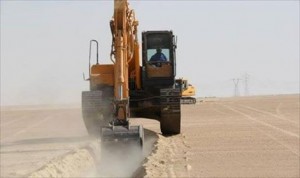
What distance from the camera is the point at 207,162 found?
47.0 ft

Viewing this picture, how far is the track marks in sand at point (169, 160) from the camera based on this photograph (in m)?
12.3

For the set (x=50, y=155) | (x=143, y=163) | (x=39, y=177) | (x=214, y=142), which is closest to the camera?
(x=39, y=177)

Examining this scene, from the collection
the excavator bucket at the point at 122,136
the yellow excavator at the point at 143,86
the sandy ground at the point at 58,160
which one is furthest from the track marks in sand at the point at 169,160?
the yellow excavator at the point at 143,86

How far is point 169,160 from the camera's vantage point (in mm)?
14289

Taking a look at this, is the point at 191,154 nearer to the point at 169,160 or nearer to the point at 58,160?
the point at 169,160

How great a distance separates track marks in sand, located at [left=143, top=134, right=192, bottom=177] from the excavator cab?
2.33 metres

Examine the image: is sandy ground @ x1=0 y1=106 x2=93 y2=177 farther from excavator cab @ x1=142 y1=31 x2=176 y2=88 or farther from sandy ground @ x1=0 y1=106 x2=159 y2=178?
excavator cab @ x1=142 y1=31 x2=176 y2=88

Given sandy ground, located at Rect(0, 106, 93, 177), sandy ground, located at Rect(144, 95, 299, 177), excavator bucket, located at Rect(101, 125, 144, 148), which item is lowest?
sandy ground, located at Rect(0, 106, 93, 177)

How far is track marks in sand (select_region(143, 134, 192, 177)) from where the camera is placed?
40.4 feet

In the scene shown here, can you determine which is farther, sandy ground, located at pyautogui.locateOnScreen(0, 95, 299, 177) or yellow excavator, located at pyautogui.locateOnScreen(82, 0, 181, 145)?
yellow excavator, located at pyautogui.locateOnScreen(82, 0, 181, 145)

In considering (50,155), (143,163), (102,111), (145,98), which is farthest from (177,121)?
(143,163)

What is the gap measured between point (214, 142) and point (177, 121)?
2.54m

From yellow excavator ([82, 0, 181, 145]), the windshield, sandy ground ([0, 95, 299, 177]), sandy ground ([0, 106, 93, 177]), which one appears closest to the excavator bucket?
sandy ground ([0, 95, 299, 177])

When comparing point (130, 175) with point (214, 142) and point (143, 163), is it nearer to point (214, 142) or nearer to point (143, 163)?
point (143, 163)
